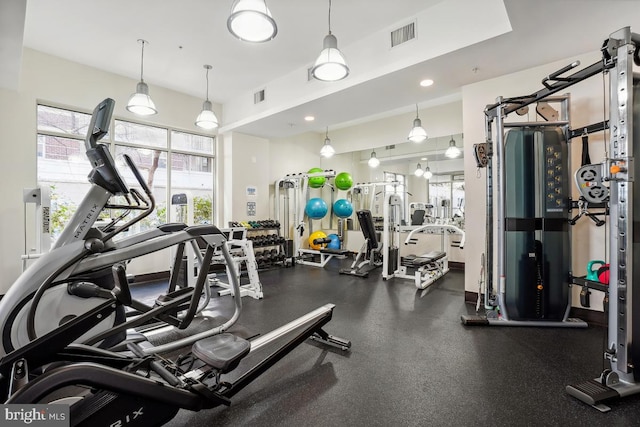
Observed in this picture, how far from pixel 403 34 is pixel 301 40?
52.4 inches

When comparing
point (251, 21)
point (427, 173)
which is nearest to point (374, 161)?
point (427, 173)

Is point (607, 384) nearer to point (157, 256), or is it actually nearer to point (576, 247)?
point (576, 247)

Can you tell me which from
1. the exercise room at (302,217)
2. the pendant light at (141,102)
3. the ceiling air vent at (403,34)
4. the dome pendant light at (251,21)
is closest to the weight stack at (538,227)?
the exercise room at (302,217)

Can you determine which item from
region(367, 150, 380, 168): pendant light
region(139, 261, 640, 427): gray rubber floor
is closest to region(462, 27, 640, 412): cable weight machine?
region(139, 261, 640, 427): gray rubber floor

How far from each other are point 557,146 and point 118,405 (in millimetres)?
3976

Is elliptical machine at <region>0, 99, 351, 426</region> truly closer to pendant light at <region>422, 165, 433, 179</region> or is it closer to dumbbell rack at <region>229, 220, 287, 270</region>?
dumbbell rack at <region>229, 220, 287, 270</region>

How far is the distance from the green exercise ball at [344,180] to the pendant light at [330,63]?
4.71 m

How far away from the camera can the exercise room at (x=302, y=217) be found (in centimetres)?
170

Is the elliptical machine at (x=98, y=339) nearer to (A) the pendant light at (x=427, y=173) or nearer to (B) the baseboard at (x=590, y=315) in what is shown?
(B) the baseboard at (x=590, y=315)

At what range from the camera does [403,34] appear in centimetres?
352

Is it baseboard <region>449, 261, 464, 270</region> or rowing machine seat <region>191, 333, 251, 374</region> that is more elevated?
rowing machine seat <region>191, 333, 251, 374</region>

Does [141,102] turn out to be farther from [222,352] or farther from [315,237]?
[315,237]

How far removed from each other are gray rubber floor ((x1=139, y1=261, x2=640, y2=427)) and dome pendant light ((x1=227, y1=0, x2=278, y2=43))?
104 inches

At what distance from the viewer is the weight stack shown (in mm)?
2965
